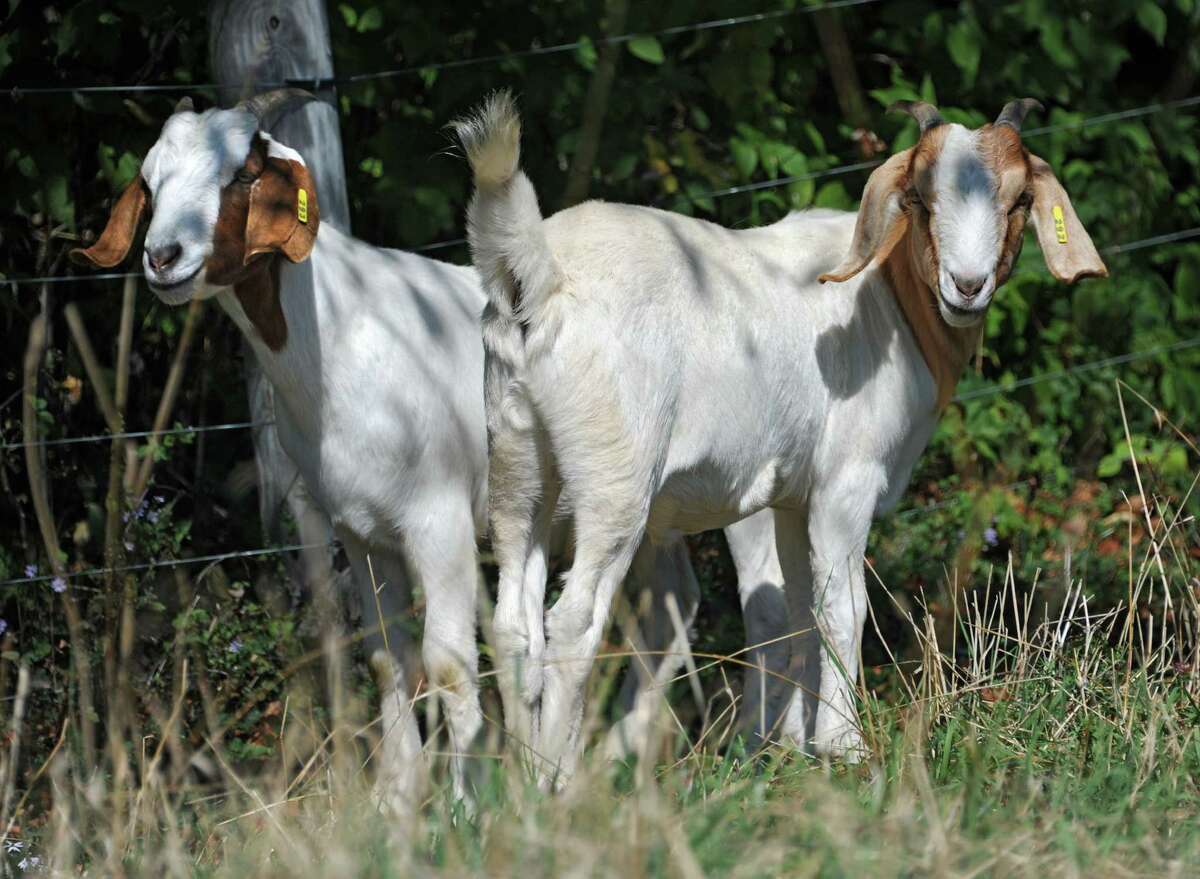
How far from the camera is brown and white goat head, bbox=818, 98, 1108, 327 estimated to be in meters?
3.77

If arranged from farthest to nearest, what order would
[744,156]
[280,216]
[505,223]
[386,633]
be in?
[744,156]
[386,633]
[280,216]
[505,223]

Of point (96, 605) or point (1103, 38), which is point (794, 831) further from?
point (1103, 38)

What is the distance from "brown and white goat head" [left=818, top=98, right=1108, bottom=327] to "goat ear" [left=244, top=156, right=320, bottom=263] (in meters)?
1.28

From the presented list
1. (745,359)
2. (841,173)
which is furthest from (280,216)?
(841,173)

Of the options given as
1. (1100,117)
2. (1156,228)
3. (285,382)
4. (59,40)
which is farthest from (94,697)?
(1156,228)

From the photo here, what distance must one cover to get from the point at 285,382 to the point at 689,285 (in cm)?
108

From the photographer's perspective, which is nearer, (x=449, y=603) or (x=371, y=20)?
(x=449, y=603)

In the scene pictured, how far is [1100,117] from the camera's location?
247 inches

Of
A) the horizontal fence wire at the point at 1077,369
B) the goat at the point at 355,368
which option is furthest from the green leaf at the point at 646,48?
the horizontal fence wire at the point at 1077,369

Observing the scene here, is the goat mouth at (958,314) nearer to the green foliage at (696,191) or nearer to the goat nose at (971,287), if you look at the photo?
the goat nose at (971,287)

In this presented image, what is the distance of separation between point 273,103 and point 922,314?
69.6 inches

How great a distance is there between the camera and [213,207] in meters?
3.82

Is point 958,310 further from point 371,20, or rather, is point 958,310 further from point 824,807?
point 371,20

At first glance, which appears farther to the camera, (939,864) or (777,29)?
(777,29)
